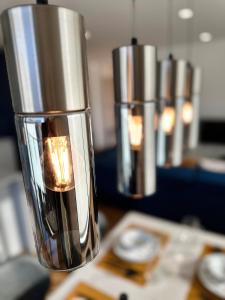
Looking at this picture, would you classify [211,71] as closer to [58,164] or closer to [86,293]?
[86,293]

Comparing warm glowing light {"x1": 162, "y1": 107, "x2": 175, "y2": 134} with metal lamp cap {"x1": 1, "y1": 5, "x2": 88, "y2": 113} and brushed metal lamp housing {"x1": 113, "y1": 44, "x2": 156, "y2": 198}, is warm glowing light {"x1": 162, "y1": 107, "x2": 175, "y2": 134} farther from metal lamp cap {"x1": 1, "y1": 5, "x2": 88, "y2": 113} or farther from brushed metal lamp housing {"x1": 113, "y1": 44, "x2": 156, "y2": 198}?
metal lamp cap {"x1": 1, "y1": 5, "x2": 88, "y2": 113}

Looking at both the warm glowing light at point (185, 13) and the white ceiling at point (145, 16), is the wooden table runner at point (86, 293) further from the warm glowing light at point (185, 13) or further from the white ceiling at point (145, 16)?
the warm glowing light at point (185, 13)

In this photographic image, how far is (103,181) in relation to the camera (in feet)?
11.1

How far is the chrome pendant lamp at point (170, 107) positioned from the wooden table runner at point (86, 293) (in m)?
0.74

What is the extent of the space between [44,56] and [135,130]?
45 cm

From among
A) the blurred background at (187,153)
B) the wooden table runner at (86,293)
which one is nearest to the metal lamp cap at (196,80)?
the blurred background at (187,153)

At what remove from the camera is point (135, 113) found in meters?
0.79

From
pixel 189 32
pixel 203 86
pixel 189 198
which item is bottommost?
pixel 189 198

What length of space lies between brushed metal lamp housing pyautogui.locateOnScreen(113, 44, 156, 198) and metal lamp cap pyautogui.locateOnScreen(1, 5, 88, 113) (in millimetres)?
338

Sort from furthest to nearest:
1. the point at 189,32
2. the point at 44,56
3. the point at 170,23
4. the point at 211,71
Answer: the point at 211,71, the point at 189,32, the point at 170,23, the point at 44,56

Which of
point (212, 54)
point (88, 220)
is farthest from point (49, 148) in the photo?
point (212, 54)

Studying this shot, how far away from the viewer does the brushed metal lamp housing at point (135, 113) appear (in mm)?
757

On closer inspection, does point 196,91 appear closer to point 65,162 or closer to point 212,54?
point 212,54

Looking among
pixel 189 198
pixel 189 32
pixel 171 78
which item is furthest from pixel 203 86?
pixel 171 78
